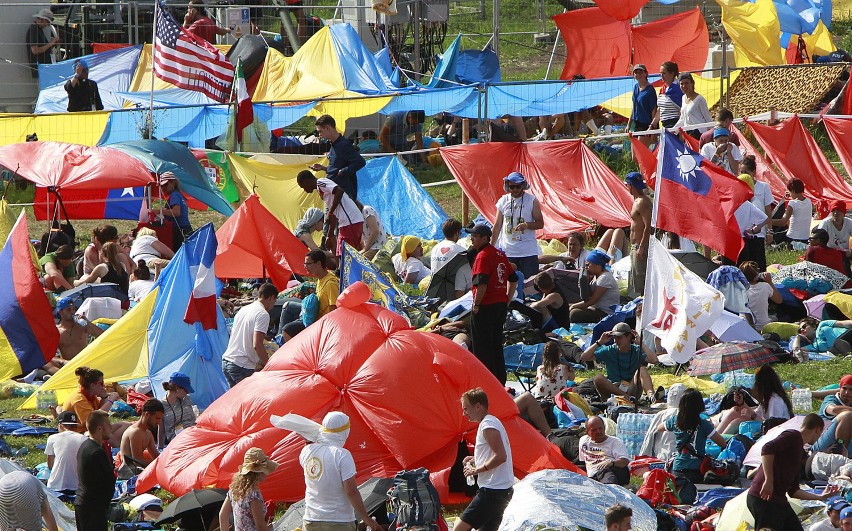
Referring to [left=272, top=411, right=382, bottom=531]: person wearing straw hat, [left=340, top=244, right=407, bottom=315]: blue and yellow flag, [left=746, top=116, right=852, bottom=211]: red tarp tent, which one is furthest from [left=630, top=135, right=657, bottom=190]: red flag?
[left=272, top=411, right=382, bottom=531]: person wearing straw hat

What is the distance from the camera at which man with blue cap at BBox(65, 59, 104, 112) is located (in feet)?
67.7

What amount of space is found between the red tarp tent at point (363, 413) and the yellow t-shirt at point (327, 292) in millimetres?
1668

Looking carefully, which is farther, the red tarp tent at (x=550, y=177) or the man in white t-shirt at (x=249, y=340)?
the red tarp tent at (x=550, y=177)

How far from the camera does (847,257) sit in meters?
15.2

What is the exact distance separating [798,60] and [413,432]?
1508cm

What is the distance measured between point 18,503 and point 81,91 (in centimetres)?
1312

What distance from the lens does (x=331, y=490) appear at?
8.16 metres

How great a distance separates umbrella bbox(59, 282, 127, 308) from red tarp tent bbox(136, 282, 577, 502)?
4.84 meters

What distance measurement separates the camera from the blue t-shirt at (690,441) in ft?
32.6

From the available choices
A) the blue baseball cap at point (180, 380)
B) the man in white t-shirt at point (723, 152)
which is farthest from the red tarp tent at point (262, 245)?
the man in white t-shirt at point (723, 152)

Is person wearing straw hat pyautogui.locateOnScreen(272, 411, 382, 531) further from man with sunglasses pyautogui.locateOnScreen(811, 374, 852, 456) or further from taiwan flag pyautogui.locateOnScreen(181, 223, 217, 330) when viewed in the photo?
taiwan flag pyautogui.locateOnScreen(181, 223, 217, 330)

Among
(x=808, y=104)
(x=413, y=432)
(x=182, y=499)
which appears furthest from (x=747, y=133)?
(x=182, y=499)

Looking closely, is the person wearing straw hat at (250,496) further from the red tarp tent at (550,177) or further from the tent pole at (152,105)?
the tent pole at (152,105)

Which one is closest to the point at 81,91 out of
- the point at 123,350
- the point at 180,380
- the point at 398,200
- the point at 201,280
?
the point at 398,200
